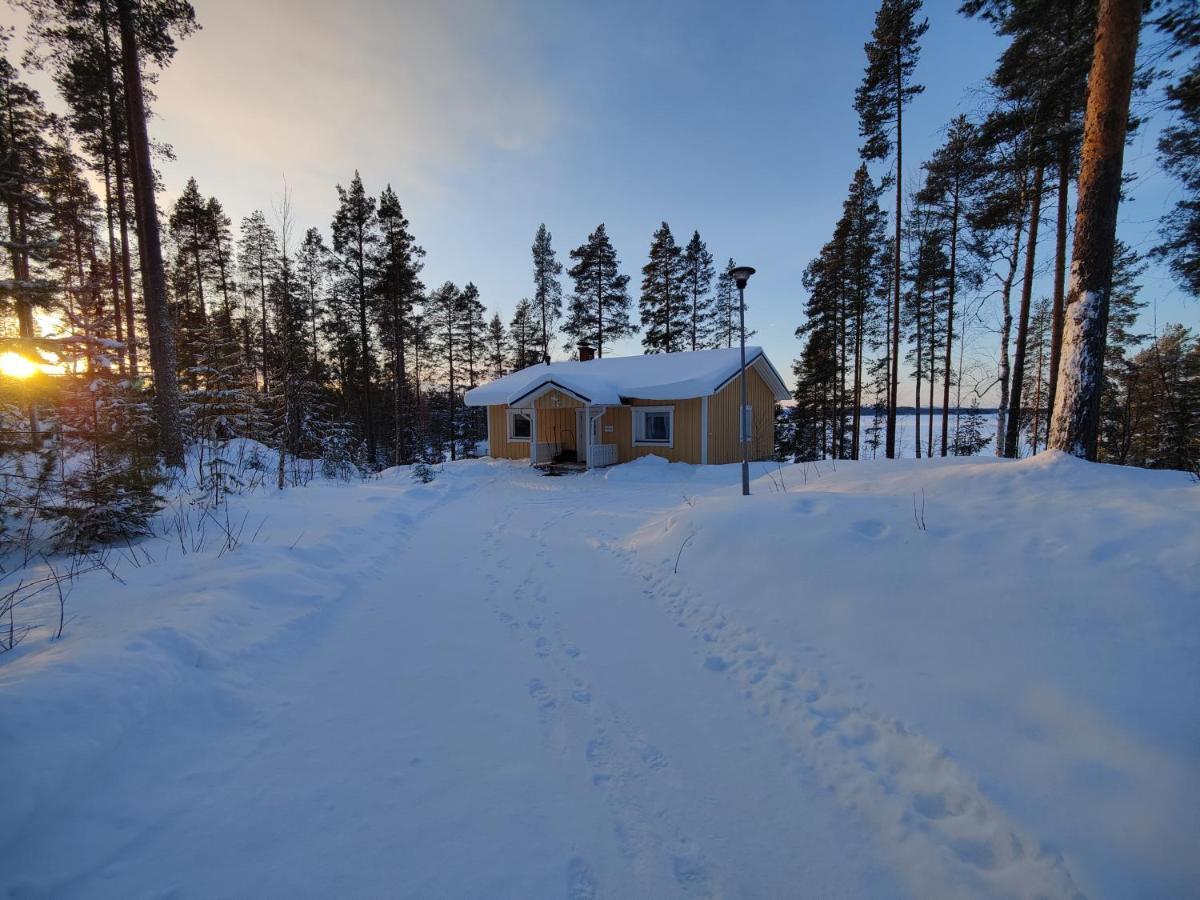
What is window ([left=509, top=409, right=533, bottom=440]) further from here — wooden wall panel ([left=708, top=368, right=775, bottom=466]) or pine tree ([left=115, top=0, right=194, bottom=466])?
pine tree ([left=115, top=0, right=194, bottom=466])

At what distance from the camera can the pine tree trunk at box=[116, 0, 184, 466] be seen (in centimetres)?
804

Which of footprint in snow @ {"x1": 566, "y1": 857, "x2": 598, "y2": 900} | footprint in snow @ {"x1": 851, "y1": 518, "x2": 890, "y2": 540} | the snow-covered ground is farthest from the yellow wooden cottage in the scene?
footprint in snow @ {"x1": 566, "y1": 857, "x2": 598, "y2": 900}

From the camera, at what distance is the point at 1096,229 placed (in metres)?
5.03

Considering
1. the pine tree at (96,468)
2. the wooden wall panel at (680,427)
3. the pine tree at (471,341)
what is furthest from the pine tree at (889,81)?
the pine tree at (471,341)

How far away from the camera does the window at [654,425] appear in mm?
15922

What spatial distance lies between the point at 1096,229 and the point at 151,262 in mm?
14125

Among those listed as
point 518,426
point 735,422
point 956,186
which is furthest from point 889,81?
point 518,426

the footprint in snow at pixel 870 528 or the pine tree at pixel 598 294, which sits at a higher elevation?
the pine tree at pixel 598 294

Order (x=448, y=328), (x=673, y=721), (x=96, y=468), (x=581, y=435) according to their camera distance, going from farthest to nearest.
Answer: (x=448, y=328), (x=581, y=435), (x=96, y=468), (x=673, y=721)

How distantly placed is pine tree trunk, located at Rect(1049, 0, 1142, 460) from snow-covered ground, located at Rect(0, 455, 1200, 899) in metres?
0.81

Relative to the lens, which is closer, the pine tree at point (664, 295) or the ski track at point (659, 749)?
the ski track at point (659, 749)

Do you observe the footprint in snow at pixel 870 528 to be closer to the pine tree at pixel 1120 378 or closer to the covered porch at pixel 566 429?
the covered porch at pixel 566 429

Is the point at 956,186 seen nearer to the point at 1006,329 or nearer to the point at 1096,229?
the point at 1006,329

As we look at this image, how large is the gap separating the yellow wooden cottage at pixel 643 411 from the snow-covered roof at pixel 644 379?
4 centimetres
